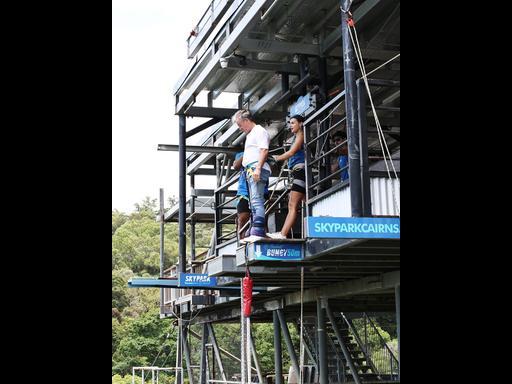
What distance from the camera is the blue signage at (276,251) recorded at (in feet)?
32.2

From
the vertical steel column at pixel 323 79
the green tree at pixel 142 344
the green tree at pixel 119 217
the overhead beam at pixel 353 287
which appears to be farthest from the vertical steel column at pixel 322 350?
the green tree at pixel 119 217

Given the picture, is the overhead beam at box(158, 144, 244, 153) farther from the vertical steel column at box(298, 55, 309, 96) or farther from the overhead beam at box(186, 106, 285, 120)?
the vertical steel column at box(298, 55, 309, 96)

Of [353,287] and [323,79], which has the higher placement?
[323,79]

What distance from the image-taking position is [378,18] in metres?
12.5

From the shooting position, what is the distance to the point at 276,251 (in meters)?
9.88

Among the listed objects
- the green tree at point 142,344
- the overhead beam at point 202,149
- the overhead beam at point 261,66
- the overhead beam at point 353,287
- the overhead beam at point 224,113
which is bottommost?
the green tree at point 142,344

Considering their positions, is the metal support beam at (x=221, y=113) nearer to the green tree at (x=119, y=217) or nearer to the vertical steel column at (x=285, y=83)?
the vertical steel column at (x=285, y=83)

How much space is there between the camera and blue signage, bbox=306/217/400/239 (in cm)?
788

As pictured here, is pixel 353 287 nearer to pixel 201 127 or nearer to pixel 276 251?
pixel 276 251

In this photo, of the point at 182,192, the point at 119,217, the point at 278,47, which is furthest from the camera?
the point at 119,217

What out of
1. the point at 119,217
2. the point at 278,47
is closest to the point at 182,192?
the point at 278,47

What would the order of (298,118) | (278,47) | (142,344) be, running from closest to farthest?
(298,118)
(278,47)
(142,344)

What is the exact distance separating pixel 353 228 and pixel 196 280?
7.15 m
